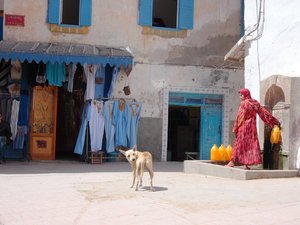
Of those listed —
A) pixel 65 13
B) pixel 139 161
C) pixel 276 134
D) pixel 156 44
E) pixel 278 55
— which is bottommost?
pixel 139 161

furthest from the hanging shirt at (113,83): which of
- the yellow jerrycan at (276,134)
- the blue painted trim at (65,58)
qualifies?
the yellow jerrycan at (276,134)

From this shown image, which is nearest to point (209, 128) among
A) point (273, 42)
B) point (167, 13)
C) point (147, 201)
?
point (167, 13)

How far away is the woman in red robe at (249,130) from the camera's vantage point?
8742 millimetres

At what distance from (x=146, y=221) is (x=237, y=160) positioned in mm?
4250

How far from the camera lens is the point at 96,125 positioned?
12828mm

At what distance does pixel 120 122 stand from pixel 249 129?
5.13 meters

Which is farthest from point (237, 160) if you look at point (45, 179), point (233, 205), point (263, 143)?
point (45, 179)

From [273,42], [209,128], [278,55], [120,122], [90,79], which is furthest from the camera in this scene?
[209,128]

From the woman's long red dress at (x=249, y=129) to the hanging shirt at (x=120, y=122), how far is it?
4.85m

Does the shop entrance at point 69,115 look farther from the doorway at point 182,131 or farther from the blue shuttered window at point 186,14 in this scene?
the blue shuttered window at point 186,14

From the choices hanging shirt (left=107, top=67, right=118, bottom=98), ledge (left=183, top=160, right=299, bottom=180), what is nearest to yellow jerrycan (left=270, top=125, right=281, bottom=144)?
ledge (left=183, top=160, right=299, bottom=180)

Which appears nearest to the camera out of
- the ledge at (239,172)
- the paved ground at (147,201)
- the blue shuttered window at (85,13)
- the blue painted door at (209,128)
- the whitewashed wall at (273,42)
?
the paved ground at (147,201)

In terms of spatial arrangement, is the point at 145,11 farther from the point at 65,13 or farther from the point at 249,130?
the point at 249,130

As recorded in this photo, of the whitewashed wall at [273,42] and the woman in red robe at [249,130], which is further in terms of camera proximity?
the whitewashed wall at [273,42]
